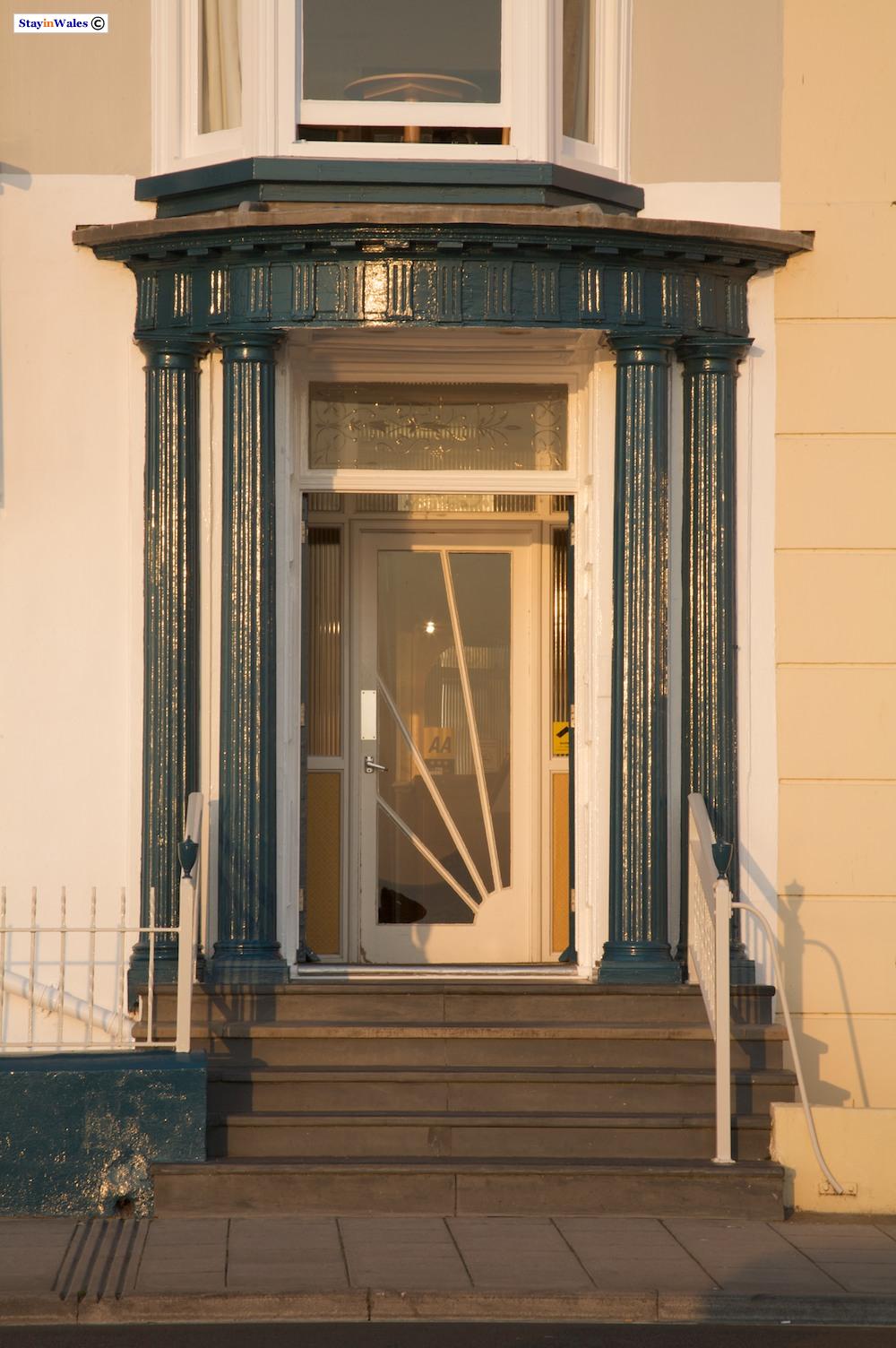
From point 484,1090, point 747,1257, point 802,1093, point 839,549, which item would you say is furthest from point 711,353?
point 747,1257

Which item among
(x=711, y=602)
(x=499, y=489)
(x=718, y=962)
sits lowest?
(x=718, y=962)

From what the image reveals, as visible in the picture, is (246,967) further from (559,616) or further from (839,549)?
(839,549)

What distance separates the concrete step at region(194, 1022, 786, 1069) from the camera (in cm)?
812

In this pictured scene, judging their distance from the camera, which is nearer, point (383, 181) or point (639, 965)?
point (639, 965)

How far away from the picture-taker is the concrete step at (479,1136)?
7.71m

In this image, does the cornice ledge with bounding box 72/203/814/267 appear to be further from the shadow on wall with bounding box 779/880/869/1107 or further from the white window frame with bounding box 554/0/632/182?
the shadow on wall with bounding box 779/880/869/1107

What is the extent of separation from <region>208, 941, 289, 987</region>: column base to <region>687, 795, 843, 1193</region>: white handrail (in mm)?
1967

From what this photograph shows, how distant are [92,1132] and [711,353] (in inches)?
183

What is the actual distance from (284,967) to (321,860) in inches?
70.1

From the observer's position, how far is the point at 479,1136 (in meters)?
7.76

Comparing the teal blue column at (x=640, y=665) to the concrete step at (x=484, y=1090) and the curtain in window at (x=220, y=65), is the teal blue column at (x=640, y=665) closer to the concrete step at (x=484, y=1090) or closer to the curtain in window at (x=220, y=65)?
the concrete step at (x=484, y=1090)

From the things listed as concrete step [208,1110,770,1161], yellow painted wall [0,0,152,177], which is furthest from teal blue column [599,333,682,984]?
yellow painted wall [0,0,152,177]

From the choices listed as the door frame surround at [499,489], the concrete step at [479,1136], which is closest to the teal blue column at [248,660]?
the door frame surround at [499,489]

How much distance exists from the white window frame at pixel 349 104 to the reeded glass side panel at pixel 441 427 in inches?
47.9
